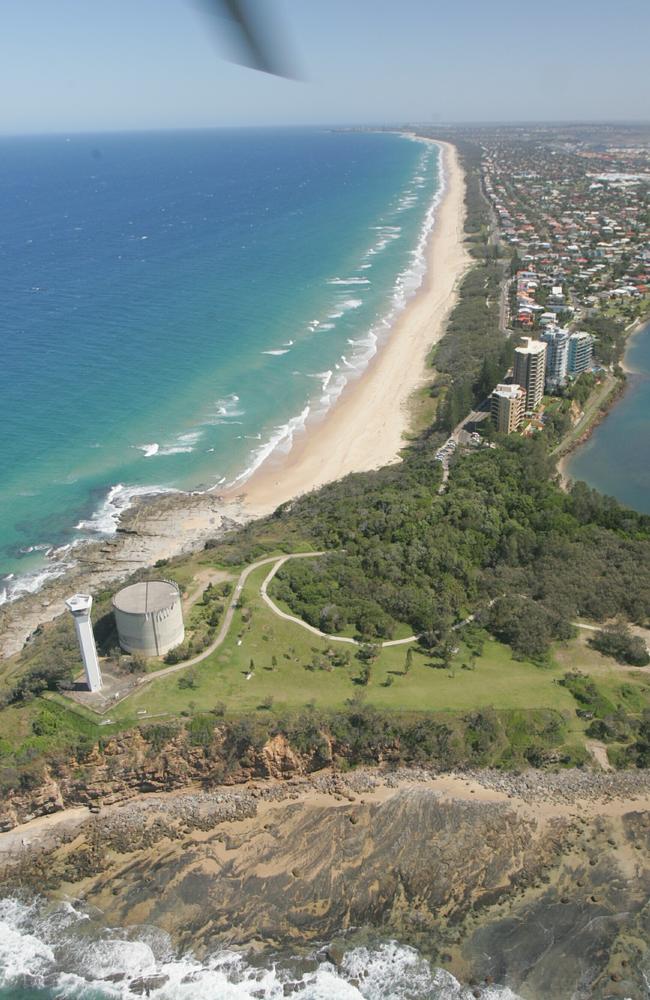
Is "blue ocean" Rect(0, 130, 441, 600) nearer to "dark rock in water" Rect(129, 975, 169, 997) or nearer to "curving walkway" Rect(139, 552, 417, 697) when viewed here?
"curving walkway" Rect(139, 552, 417, 697)

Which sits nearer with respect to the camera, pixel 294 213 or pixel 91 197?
pixel 294 213

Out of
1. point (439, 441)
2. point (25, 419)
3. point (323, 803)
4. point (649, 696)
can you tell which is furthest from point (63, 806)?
point (25, 419)

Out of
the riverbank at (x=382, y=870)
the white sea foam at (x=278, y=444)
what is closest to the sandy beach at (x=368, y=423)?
the white sea foam at (x=278, y=444)

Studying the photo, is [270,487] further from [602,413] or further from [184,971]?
[184,971]

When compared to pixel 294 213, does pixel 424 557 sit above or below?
below

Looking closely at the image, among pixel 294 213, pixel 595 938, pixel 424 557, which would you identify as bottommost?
pixel 595 938

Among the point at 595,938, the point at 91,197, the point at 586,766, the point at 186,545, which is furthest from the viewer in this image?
the point at 91,197

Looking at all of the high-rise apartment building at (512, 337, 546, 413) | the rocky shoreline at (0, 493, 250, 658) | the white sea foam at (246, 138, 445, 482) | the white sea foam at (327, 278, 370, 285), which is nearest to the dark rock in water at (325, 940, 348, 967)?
the rocky shoreline at (0, 493, 250, 658)

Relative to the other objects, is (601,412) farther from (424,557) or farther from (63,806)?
(63,806)

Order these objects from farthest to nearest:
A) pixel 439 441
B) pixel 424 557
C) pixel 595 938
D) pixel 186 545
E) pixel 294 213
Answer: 1. pixel 294 213
2. pixel 439 441
3. pixel 186 545
4. pixel 424 557
5. pixel 595 938
